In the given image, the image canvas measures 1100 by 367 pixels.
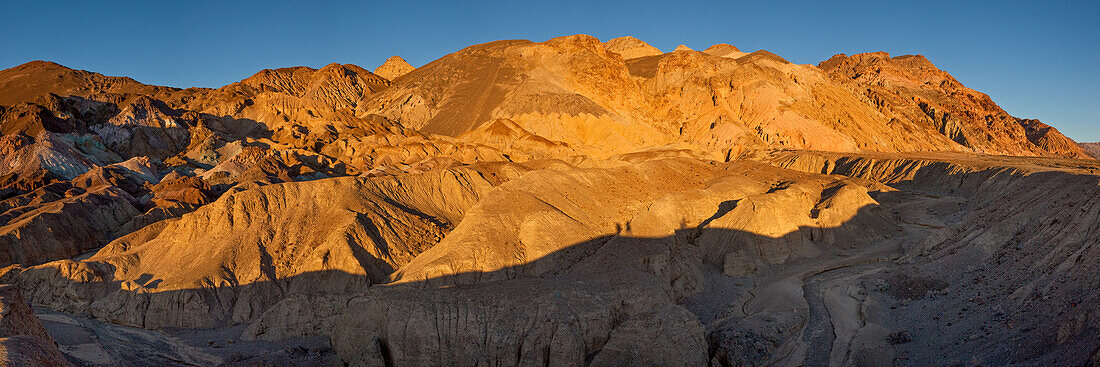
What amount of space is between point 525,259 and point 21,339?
16.5 meters

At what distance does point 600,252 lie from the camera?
24.8 metres

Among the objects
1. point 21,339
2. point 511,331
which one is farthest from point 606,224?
point 21,339

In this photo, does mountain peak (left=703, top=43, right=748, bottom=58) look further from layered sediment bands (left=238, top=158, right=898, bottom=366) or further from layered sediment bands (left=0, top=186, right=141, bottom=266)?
layered sediment bands (left=0, top=186, right=141, bottom=266)

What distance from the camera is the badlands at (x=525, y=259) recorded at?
16.5 m

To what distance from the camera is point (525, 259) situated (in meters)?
25.7

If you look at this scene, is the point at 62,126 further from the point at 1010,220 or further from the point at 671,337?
the point at 1010,220

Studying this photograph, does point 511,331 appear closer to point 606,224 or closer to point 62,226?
point 606,224

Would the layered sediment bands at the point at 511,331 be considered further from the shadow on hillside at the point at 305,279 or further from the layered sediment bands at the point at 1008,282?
the layered sediment bands at the point at 1008,282

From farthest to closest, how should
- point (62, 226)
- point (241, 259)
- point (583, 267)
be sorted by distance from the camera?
point (62, 226) → point (241, 259) → point (583, 267)

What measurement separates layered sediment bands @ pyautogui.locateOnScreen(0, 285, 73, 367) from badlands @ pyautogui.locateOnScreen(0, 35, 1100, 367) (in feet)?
0.23

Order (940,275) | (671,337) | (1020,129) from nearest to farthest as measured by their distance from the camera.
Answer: (671,337)
(940,275)
(1020,129)

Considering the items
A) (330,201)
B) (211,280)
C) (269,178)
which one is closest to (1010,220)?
(330,201)

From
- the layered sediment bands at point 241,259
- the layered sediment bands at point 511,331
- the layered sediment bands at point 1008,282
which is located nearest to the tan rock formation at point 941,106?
the layered sediment bands at point 1008,282

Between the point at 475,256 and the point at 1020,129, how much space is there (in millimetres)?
108667
